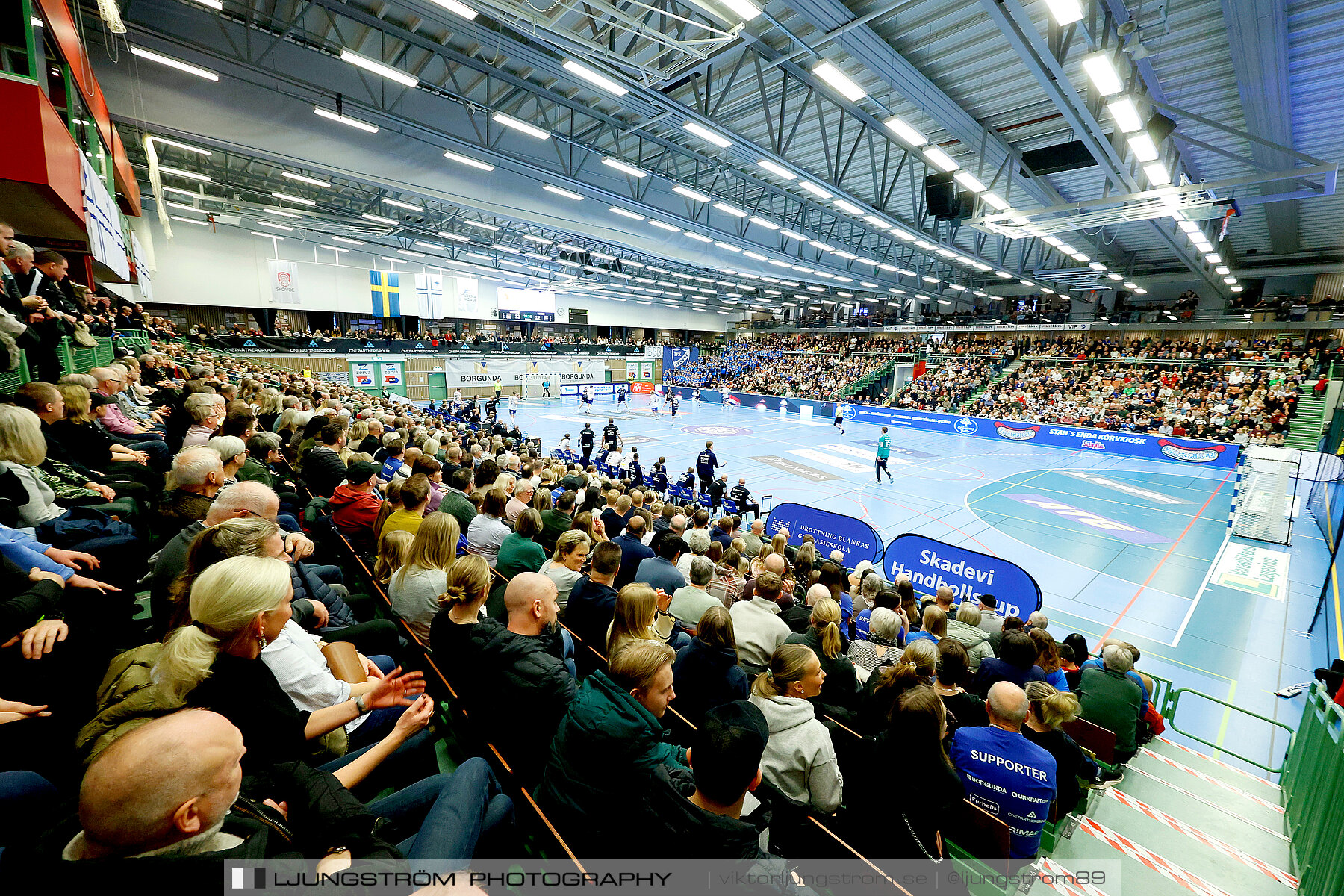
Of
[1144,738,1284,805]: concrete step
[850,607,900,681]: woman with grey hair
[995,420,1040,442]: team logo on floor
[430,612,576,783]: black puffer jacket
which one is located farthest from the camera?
[995,420,1040,442]: team logo on floor

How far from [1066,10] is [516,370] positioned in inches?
1456

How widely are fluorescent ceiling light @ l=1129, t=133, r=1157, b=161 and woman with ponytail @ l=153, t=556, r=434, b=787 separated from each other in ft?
40.4

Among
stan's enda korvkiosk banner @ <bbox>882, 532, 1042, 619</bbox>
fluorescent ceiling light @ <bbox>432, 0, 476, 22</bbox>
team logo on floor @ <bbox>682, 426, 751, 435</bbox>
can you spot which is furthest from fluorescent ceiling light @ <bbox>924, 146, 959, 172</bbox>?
team logo on floor @ <bbox>682, 426, 751, 435</bbox>

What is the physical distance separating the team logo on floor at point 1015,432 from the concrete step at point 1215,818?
2532 centimetres

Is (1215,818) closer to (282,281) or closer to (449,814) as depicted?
(449,814)

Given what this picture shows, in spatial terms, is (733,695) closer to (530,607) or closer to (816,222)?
(530,607)

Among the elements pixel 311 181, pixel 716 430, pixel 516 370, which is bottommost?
pixel 716 430

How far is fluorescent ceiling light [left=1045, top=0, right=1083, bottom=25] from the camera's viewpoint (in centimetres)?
546

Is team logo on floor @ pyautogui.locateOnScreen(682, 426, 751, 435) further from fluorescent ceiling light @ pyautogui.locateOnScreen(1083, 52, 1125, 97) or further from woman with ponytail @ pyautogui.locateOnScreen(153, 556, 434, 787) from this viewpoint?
woman with ponytail @ pyautogui.locateOnScreen(153, 556, 434, 787)

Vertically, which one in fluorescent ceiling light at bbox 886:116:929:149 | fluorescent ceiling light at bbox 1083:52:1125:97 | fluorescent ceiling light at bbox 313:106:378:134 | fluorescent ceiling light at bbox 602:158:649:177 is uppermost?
fluorescent ceiling light at bbox 313:106:378:134

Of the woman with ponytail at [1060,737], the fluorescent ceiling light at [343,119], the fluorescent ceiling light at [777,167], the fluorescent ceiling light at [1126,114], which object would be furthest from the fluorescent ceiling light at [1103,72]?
the fluorescent ceiling light at [343,119]

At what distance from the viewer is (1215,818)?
3.95m

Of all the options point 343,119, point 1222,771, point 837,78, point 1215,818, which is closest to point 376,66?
point 343,119

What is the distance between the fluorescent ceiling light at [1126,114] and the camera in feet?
23.7
